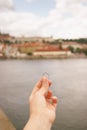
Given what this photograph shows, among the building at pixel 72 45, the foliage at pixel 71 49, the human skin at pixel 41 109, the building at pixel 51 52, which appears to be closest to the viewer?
the human skin at pixel 41 109

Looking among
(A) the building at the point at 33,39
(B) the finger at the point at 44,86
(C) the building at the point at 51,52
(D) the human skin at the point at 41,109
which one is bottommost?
(C) the building at the point at 51,52

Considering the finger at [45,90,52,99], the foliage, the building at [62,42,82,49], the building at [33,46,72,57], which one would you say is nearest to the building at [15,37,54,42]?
the building at [62,42,82,49]

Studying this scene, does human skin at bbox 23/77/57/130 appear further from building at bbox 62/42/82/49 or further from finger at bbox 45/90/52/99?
building at bbox 62/42/82/49

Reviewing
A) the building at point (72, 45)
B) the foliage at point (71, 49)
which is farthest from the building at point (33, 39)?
the foliage at point (71, 49)

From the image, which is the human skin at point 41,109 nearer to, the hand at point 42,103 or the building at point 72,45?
the hand at point 42,103

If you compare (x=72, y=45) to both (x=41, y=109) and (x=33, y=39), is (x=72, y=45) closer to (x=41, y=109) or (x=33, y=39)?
(x=33, y=39)

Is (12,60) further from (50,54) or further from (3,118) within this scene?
(3,118)

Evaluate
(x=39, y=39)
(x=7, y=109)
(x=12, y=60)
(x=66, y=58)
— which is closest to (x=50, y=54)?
(x=66, y=58)

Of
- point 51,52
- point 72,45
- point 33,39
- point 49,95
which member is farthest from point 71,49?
point 49,95
